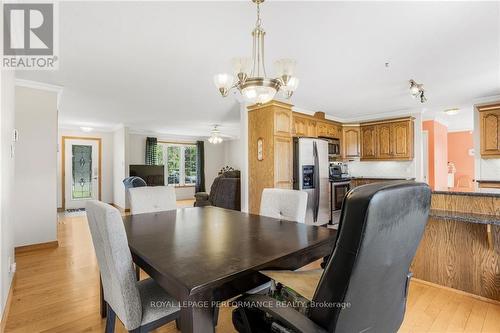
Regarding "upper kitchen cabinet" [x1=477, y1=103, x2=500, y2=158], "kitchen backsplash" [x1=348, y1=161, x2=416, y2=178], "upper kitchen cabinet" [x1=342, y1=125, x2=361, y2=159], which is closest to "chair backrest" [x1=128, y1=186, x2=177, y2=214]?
"upper kitchen cabinet" [x1=342, y1=125, x2=361, y2=159]

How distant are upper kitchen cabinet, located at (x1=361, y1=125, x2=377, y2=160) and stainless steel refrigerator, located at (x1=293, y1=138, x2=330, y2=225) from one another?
5.44 ft

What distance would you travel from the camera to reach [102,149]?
7.59 m

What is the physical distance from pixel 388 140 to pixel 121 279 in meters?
5.80

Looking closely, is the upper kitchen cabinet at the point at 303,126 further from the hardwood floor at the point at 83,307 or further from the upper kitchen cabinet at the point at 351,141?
the hardwood floor at the point at 83,307

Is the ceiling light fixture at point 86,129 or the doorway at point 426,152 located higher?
the ceiling light fixture at point 86,129

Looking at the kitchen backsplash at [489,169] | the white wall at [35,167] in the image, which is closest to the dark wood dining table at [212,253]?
the white wall at [35,167]

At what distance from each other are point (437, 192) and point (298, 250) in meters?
1.96

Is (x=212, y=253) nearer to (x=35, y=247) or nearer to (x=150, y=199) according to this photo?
(x=150, y=199)

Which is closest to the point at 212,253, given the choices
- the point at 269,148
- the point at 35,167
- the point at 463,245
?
the point at 463,245

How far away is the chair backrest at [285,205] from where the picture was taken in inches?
85.5

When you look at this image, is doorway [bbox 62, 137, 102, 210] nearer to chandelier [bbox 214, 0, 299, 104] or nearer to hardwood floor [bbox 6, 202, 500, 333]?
hardwood floor [bbox 6, 202, 500, 333]

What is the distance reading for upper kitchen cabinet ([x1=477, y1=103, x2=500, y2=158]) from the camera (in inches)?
169

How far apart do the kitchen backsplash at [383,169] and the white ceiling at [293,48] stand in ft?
5.15

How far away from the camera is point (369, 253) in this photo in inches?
29.7
